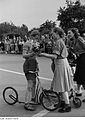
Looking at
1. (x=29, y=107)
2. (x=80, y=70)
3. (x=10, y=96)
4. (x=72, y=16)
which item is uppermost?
(x=72, y=16)

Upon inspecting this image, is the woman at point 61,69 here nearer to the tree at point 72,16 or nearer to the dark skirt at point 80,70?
the dark skirt at point 80,70

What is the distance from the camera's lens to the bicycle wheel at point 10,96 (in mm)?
6547

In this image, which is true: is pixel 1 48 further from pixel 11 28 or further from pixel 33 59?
pixel 11 28

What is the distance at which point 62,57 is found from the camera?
5.74 m

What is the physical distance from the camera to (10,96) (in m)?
6.56

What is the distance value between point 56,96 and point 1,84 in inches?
163

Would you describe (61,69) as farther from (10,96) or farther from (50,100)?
(10,96)

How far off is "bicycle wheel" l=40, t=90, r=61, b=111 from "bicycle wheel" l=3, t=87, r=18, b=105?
30.4 inches

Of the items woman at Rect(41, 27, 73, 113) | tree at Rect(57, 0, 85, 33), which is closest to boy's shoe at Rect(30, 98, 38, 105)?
woman at Rect(41, 27, 73, 113)

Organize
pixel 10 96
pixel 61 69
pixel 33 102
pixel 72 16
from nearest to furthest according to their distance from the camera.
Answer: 1. pixel 61 69
2. pixel 33 102
3. pixel 10 96
4. pixel 72 16

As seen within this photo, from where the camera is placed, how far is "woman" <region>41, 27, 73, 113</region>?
5.72m

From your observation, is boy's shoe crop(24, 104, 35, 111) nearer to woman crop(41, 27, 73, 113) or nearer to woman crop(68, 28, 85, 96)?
woman crop(41, 27, 73, 113)

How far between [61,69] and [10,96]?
4.97 ft

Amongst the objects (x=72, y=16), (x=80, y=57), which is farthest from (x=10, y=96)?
(x=72, y=16)
